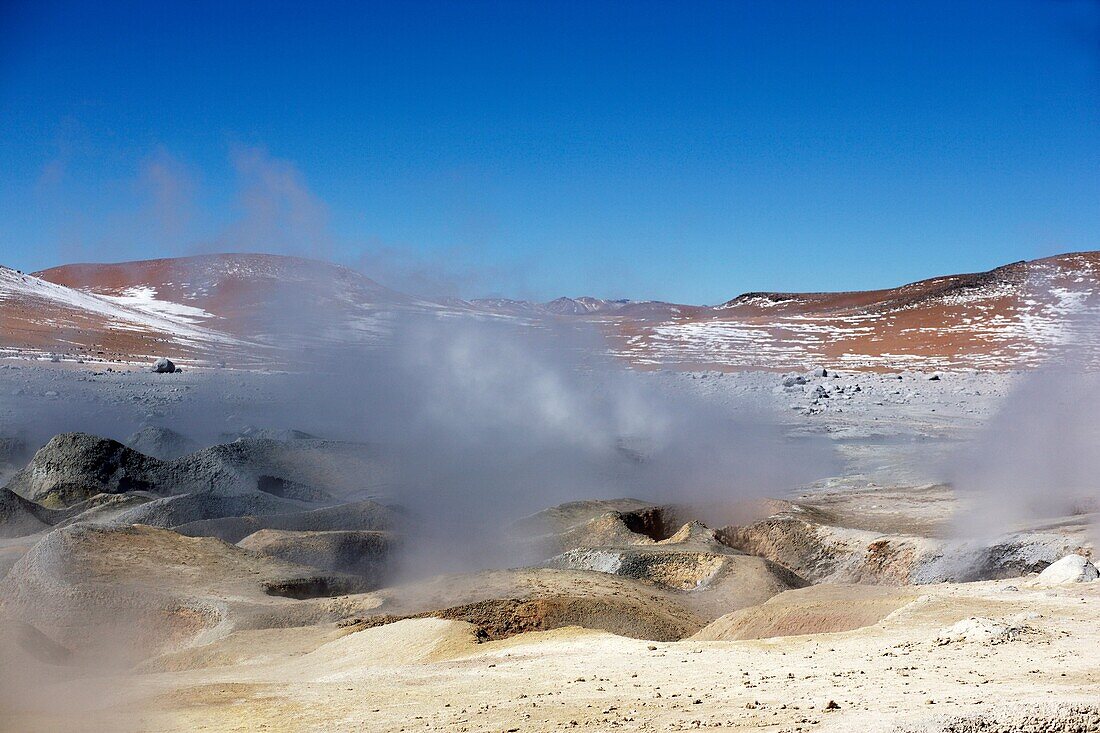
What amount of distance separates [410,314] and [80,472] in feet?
55.1

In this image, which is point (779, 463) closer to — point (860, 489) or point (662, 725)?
point (860, 489)

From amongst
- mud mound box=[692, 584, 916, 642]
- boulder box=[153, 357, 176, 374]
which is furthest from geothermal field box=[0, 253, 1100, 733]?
boulder box=[153, 357, 176, 374]

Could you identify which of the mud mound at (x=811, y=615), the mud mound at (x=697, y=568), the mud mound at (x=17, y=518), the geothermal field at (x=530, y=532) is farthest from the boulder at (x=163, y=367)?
the mud mound at (x=811, y=615)

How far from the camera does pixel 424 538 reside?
13.2 meters

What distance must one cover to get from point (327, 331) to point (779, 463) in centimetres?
1955

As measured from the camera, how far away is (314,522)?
535 inches

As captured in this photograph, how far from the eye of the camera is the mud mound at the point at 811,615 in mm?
7152

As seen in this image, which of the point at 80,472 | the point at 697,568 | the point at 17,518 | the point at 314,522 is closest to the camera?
the point at 697,568

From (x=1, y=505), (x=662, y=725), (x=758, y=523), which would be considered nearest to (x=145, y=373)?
(x=1, y=505)

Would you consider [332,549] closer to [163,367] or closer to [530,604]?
[530,604]

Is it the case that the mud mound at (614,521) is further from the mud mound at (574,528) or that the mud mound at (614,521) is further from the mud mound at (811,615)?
the mud mound at (811,615)

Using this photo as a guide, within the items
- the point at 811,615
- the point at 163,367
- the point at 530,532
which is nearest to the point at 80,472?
the point at 530,532

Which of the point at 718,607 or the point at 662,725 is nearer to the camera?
the point at 662,725

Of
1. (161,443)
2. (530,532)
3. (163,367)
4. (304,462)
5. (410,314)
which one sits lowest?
(530,532)
